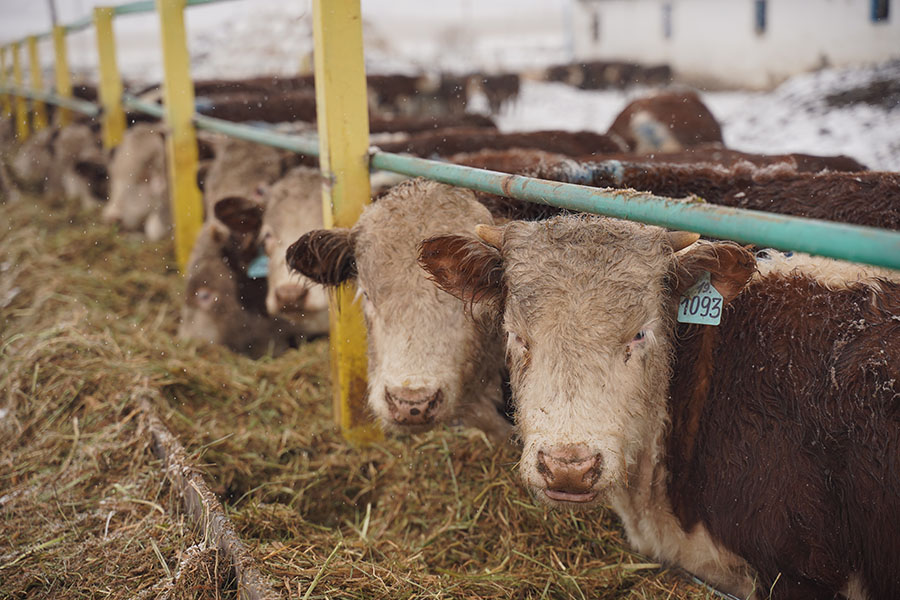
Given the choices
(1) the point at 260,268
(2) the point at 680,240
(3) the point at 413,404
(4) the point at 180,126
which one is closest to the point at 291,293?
(1) the point at 260,268

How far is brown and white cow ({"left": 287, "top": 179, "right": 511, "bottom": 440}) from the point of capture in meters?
2.65


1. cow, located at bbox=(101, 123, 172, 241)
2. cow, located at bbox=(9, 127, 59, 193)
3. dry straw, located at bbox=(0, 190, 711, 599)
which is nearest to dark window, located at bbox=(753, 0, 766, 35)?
cow, located at bbox=(9, 127, 59, 193)

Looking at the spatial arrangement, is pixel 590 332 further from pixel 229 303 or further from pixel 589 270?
pixel 229 303

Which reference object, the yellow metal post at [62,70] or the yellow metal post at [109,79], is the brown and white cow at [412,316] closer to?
the yellow metal post at [109,79]

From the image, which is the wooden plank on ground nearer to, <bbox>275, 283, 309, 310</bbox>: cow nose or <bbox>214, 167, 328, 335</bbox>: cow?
<bbox>275, 283, 309, 310</bbox>: cow nose

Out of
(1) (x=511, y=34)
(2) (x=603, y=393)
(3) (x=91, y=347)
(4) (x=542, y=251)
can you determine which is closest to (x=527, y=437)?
(2) (x=603, y=393)

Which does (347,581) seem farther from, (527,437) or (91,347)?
(91,347)

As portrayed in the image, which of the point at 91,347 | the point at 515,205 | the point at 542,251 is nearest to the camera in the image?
the point at 542,251

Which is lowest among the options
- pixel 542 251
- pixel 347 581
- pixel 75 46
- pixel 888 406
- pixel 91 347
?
pixel 347 581

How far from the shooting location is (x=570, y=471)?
2000mm

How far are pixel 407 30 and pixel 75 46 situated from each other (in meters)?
26.0

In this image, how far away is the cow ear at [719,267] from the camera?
207cm

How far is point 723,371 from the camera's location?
2.43 meters

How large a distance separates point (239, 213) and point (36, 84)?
9.95 meters
